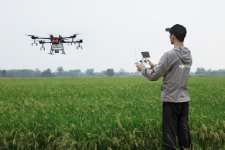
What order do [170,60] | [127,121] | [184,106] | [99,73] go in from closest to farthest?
[170,60], [184,106], [127,121], [99,73]

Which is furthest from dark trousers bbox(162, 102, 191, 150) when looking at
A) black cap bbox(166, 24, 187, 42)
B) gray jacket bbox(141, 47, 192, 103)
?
black cap bbox(166, 24, 187, 42)

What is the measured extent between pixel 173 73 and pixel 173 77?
0.07 metres

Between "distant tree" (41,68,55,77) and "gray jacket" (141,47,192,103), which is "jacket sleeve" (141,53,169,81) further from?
"distant tree" (41,68,55,77)

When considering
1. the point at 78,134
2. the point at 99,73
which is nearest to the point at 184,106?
the point at 78,134

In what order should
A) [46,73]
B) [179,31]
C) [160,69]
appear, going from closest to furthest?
[160,69] < [179,31] < [46,73]

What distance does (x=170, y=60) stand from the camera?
2.73 metres

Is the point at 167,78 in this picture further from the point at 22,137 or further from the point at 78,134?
the point at 22,137

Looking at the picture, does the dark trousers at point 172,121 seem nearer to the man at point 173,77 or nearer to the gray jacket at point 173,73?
the man at point 173,77

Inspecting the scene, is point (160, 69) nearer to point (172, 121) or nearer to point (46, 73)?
point (172, 121)

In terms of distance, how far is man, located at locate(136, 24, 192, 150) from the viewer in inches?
108

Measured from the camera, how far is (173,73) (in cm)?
278

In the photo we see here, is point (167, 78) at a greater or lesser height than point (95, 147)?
greater

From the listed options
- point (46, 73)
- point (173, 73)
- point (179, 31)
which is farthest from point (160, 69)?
point (46, 73)

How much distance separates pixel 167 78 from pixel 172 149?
115cm
